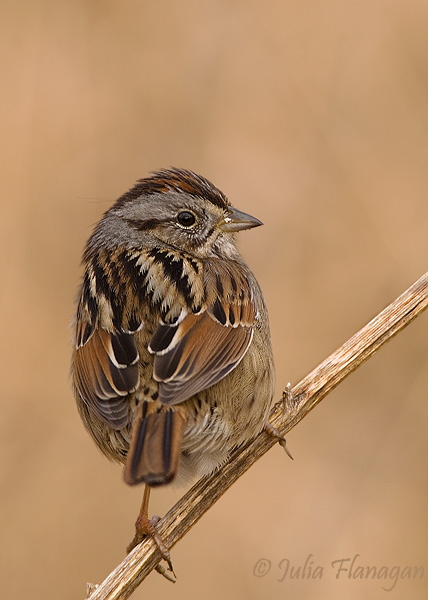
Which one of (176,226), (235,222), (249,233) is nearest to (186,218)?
(176,226)

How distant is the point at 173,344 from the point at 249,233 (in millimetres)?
2279

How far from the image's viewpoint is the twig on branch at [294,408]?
3604 millimetres

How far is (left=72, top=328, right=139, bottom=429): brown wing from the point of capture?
3.52 metres

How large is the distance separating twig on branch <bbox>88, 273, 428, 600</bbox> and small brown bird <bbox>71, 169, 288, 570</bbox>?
8 centimetres

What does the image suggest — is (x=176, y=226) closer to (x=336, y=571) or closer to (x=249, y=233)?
(x=249, y=233)

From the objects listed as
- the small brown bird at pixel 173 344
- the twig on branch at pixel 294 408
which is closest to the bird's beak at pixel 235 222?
the small brown bird at pixel 173 344

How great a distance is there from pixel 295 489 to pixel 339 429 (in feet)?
1.69

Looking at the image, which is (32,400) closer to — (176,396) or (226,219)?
(226,219)

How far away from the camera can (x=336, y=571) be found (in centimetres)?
519

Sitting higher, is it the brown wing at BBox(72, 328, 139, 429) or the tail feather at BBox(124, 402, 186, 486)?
the brown wing at BBox(72, 328, 139, 429)

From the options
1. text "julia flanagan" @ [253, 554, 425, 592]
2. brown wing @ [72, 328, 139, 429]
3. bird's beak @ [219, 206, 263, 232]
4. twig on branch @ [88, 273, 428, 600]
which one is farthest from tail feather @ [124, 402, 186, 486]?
text "julia flanagan" @ [253, 554, 425, 592]

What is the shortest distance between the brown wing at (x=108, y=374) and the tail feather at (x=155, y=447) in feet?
0.34

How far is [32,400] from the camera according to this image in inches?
215

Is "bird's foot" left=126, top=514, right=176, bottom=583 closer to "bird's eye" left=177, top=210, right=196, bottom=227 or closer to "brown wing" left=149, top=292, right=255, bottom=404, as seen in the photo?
"brown wing" left=149, top=292, right=255, bottom=404
